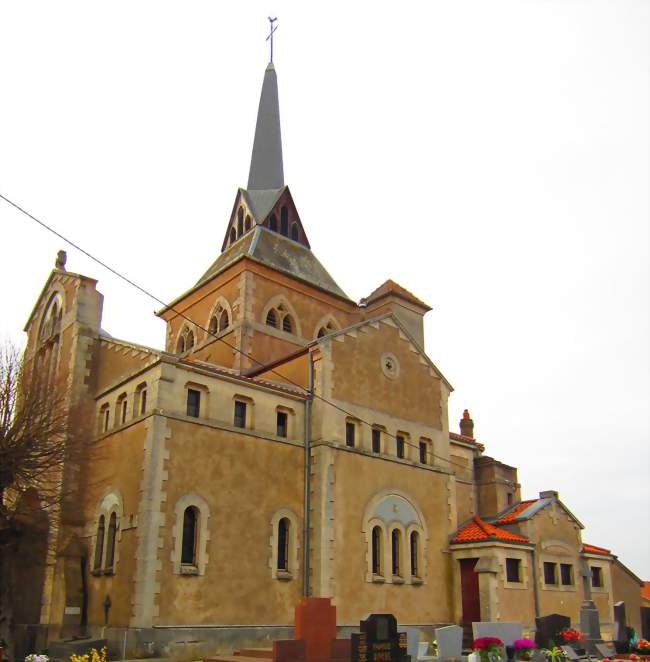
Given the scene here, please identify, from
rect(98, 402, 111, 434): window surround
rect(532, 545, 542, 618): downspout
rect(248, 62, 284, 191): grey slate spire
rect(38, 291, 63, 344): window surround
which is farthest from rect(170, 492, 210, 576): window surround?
rect(248, 62, 284, 191): grey slate spire

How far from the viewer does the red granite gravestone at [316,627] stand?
18562mm

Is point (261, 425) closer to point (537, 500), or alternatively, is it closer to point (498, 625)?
point (498, 625)

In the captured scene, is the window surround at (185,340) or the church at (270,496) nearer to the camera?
the church at (270,496)

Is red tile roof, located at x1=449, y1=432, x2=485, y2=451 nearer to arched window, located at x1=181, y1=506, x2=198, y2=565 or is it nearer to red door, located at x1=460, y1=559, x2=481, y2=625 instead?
red door, located at x1=460, y1=559, x2=481, y2=625

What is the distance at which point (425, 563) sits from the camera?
93.4ft

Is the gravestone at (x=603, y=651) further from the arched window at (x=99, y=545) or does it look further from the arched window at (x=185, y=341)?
the arched window at (x=185, y=341)

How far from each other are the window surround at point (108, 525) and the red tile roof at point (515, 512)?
55.1 ft

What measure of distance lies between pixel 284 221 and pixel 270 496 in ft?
66.4

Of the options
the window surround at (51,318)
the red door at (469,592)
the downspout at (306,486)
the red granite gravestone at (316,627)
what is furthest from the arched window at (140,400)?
the red door at (469,592)

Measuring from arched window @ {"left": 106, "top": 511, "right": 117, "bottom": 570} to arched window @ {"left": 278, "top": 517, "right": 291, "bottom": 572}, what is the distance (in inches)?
215

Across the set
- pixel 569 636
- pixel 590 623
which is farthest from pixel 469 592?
pixel 590 623

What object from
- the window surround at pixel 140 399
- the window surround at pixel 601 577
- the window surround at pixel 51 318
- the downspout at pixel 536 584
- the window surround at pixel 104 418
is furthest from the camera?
the window surround at pixel 601 577

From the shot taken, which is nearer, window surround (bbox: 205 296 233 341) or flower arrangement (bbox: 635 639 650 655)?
flower arrangement (bbox: 635 639 650 655)

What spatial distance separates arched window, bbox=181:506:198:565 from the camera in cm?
2181
